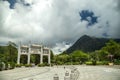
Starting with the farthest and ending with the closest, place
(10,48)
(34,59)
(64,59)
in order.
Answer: (64,59) → (34,59) → (10,48)

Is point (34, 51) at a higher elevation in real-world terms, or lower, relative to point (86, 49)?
lower

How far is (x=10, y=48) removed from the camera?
1890 inches

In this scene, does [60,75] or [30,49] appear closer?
[60,75]

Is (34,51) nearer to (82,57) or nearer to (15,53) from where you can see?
(15,53)

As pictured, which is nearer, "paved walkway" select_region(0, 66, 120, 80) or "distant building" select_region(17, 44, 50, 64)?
"paved walkway" select_region(0, 66, 120, 80)

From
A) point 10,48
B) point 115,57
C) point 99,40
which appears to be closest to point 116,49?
point 115,57

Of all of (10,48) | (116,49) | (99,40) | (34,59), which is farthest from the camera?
(99,40)

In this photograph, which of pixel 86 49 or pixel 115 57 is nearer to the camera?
pixel 115 57

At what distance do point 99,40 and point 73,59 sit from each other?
69.6 metres

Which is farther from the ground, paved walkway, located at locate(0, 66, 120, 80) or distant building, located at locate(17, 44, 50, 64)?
distant building, located at locate(17, 44, 50, 64)

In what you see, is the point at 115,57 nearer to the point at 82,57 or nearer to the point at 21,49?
the point at 82,57

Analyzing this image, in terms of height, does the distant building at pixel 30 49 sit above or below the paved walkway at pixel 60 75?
above

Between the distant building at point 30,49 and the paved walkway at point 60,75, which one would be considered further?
the distant building at point 30,49

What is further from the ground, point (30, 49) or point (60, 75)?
point (30, 49)
